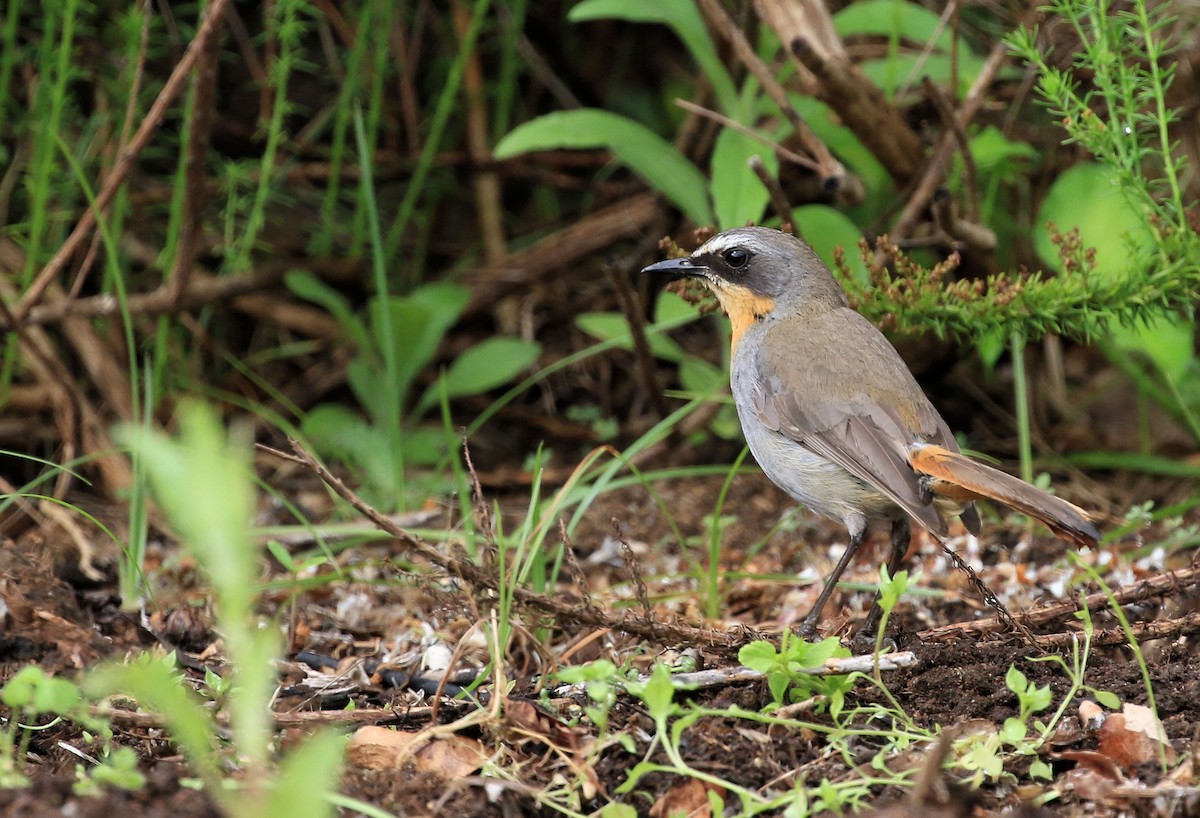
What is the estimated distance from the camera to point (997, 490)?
11.9 feet

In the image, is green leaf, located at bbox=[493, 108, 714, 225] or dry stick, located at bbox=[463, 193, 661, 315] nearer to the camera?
green leaf, located at bbox=[493, 108, 714, 225]

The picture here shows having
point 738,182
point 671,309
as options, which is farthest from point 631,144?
point 671,309

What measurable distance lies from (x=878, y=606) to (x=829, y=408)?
658 millimetres

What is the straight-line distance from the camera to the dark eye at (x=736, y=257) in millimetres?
4770

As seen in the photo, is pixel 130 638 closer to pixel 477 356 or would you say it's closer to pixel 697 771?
pixel 697 771

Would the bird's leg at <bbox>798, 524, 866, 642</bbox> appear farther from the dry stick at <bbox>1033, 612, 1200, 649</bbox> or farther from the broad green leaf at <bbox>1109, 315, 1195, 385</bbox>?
the broad green leaf at <bbox>1109, 315, 1195, 385</bbox>

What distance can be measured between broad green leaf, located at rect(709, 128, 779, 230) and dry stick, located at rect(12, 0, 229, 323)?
202 centimetres

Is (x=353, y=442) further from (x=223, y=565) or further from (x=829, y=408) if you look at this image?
(x=223, y=565)

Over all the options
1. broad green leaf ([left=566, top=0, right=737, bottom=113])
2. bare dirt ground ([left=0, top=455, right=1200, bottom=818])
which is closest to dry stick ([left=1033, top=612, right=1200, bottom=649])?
bare dirt ground ([left=0, top=455, right=1200, bottom=818])

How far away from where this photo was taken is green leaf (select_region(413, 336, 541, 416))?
6.24m

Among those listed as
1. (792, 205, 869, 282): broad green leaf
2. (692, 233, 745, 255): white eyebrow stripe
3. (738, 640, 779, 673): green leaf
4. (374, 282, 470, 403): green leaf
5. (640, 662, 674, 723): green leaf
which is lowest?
(374, 282, 470, 403): green leaf

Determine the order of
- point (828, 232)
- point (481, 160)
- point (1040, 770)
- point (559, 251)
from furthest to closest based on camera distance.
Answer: point (481, 160) → point (559, 251) → point (828, 232) → point (1040, 770)

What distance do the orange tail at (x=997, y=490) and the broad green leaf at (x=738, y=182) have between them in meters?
1.47

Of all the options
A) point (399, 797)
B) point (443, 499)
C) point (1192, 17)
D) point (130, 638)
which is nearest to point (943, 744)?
point (399, 797)
